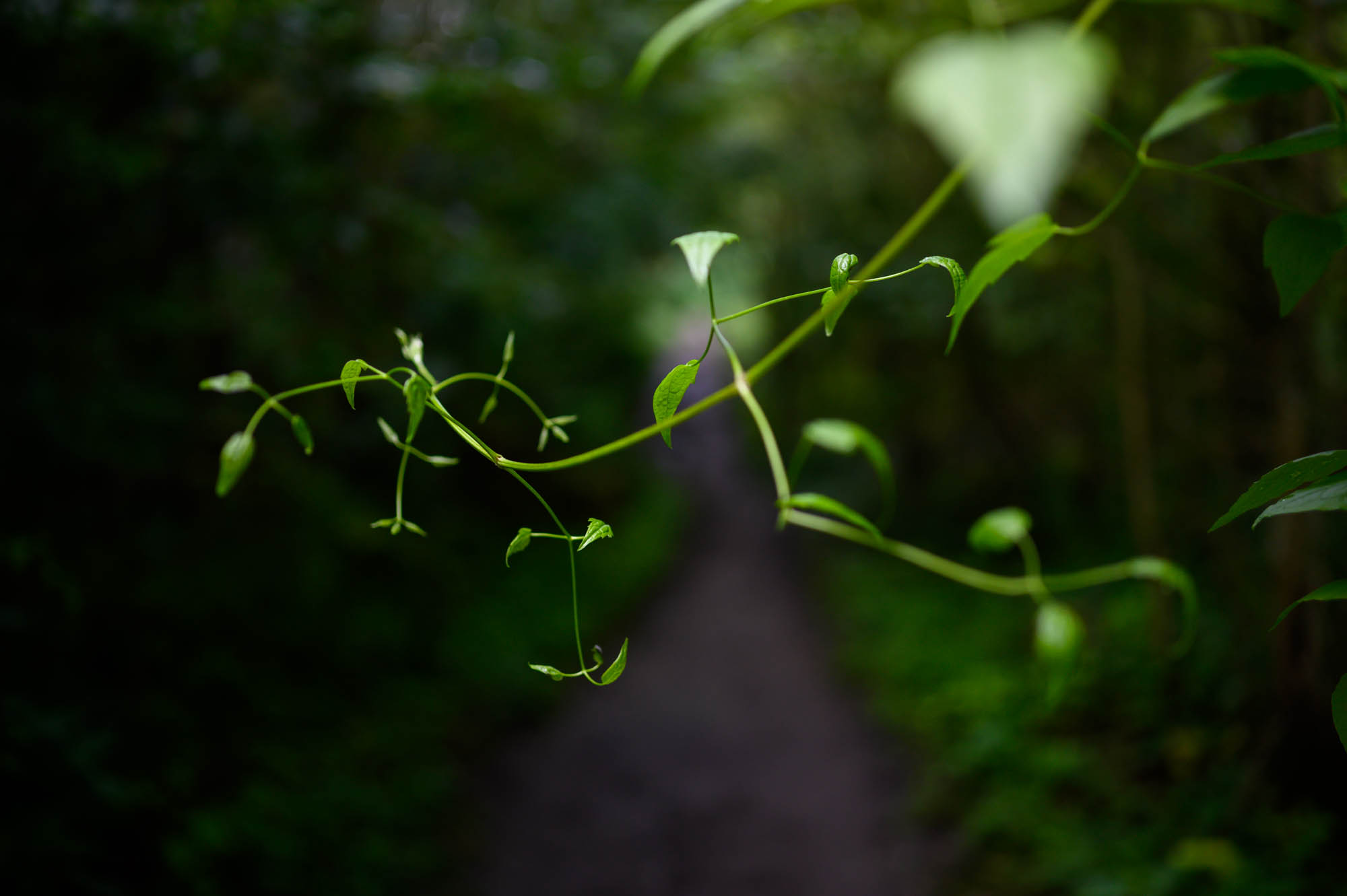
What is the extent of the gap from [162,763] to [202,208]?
214 centimetres

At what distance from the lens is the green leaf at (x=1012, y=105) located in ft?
1.16

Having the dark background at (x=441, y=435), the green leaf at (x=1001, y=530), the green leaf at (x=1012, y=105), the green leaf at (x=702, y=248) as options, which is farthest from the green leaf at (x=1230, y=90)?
the dark background at (x=441, y=435)

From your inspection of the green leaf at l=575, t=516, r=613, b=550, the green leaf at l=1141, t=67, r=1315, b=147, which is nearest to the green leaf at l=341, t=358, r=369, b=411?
the green leaf at l=575, t=516, r=613, b=550

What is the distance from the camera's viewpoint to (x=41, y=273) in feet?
7.36

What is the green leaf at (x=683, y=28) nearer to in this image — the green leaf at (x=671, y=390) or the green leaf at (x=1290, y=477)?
the green leaf at (x=671, y=390)

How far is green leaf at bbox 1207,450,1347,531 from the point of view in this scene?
1.81 ft

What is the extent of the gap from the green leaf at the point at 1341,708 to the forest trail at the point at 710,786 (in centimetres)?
351

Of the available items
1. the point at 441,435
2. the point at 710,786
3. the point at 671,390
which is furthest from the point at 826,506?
the point at 710,786

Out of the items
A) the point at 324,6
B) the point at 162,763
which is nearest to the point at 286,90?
the point at 324,6

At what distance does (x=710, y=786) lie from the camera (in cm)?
454

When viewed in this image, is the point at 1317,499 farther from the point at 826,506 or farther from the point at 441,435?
the point at 441,435

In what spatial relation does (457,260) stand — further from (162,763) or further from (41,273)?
(162,763)

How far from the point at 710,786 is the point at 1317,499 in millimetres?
4505

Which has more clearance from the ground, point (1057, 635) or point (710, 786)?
point (710, 786)
